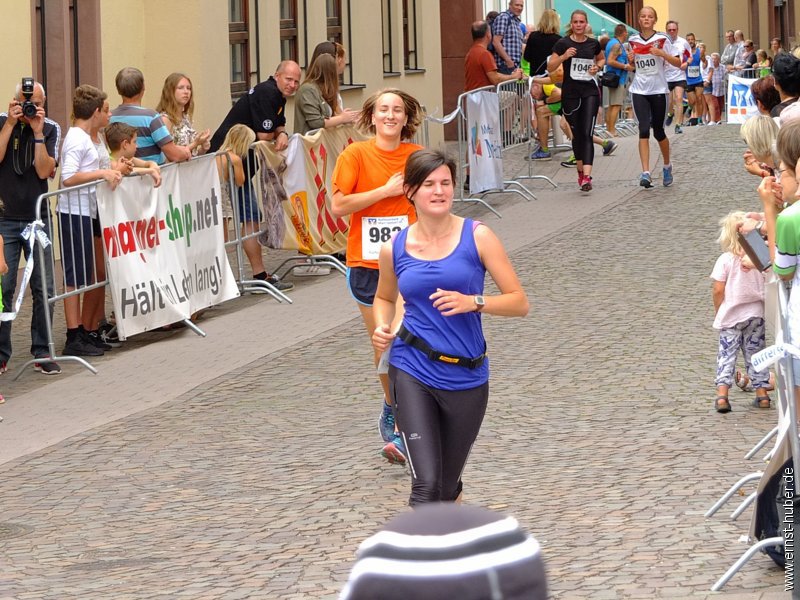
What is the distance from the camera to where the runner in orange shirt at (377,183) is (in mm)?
7266

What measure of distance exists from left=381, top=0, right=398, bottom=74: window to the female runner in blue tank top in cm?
2030

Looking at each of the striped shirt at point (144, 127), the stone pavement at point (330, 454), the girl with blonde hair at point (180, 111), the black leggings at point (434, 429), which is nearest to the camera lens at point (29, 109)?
the striped shirt at point (144, 127)

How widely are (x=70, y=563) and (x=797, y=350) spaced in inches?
119

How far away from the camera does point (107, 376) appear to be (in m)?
10.6

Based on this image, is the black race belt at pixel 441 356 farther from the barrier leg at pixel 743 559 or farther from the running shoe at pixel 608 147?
the running shoe at pixel 608 147

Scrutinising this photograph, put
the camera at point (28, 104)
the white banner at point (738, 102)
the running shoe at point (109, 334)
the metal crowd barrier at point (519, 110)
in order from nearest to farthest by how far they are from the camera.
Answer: the camera at point (28, 104) → the running shoe at point (109, 334) → the metal crowd barrier at point (519, 110) → the white banner at point (738, 102)

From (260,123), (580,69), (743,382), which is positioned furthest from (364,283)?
(580,69)

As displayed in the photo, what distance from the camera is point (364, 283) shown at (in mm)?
7551

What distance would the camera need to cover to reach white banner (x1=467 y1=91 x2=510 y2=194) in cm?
1917

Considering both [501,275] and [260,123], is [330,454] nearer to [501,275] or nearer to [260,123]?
[501,275]

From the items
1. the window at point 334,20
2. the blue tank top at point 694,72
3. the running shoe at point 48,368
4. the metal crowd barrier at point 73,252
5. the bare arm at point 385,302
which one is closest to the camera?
the bare arm at point 385,302

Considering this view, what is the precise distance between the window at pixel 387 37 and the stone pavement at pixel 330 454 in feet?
41.6

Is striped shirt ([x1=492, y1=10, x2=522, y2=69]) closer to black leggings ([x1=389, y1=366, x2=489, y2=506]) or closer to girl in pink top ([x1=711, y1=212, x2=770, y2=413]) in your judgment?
girl in pink top ([x1=711, y1=212, x2=770, y2=413])

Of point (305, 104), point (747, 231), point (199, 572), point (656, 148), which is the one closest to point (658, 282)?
point (305, 104)
